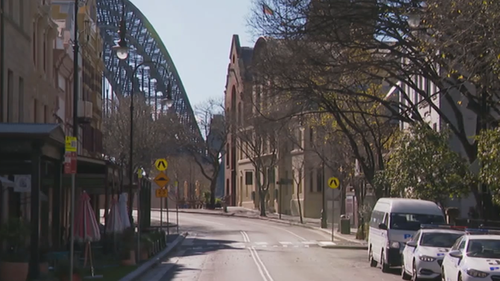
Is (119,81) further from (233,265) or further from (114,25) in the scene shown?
(233,265)

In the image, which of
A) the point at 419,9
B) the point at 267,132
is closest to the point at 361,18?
the point at 419,9

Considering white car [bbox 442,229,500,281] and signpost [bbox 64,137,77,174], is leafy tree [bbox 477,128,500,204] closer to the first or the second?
white car [bbox 442,229,500,281]

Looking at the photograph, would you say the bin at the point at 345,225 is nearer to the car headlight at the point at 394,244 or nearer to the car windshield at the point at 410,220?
the car windshield at the point at 410,220

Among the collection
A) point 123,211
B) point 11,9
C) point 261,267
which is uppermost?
point 11,9

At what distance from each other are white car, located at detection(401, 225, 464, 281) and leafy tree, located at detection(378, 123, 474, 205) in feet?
25.2

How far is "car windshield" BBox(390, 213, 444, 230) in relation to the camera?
27.5m

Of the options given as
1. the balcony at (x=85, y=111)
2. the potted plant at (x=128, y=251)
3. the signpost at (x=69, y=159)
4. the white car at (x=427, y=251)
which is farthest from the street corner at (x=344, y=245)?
the signpost at (x=69, y=159)

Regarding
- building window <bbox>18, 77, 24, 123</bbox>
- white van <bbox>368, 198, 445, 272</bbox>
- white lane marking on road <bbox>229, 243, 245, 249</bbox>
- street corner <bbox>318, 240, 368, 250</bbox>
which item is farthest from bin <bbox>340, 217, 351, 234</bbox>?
building window <bbox>18, 77, 24, 123</bbox>

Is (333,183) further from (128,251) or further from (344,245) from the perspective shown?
(128,251)

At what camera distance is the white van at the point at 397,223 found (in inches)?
1061

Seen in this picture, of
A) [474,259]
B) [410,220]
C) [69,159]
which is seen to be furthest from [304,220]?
[69,159]

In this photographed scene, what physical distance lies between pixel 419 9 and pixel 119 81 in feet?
315

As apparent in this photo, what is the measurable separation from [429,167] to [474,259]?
1480 centimetres

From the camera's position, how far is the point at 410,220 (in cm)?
2773
